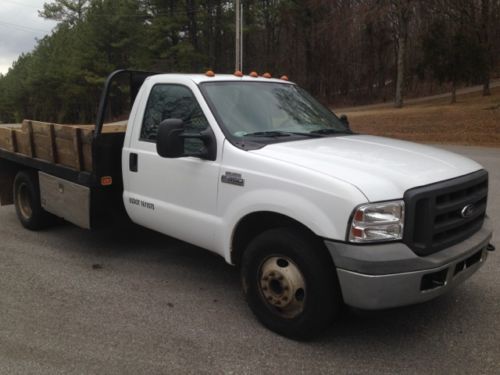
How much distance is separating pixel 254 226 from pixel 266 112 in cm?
108

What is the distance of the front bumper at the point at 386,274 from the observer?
3.19 meters

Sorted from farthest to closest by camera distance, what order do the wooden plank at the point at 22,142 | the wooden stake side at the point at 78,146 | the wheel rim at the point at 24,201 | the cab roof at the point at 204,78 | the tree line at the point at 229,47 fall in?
the tree line at the point at 229,47 → the wheel rim at the point at 24,201 → the wooden plank at the point at 22,142 → the wooden stake side at the point at 78,146 → the cab roof at the point at 204,78

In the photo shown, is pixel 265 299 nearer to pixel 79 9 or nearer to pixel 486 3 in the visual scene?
pixel 486 3

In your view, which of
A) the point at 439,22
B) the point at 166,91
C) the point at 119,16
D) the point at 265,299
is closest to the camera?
the point at 265,299

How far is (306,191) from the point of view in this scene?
11.3 ft

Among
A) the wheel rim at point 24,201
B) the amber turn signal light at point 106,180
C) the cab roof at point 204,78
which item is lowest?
the wheel rim at point 24,201

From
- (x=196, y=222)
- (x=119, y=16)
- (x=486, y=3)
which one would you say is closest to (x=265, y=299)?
(x=196, y=222)

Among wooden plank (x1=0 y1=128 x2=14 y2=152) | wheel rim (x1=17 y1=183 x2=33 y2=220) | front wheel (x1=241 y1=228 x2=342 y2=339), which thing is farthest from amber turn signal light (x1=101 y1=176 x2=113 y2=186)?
wooden plank (x1=0 y1=128 x2=14 y2=152)

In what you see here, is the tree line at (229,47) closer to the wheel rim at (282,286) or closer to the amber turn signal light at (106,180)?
the amber turn signal light at (106,180)

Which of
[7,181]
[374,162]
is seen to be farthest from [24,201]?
[374,162]

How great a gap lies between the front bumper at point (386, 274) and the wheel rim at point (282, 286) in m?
0.37

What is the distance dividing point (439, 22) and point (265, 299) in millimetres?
28170

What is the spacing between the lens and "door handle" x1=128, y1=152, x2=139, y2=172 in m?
4.86

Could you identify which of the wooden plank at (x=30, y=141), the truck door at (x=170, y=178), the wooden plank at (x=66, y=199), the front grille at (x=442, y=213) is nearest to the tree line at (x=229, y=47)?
the wooden plank at (x=30, y=141)
